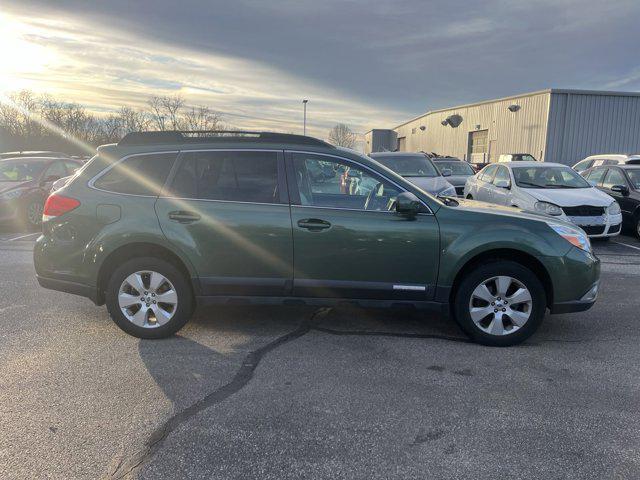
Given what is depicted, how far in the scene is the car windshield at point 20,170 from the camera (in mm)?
10758

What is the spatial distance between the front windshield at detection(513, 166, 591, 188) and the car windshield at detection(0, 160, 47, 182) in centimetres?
1058

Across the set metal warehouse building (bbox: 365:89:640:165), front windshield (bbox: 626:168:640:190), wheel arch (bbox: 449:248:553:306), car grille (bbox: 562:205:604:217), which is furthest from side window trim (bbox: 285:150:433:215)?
metal warehouse building (bbox: 365:89:640:165)

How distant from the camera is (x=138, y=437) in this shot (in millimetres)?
2863

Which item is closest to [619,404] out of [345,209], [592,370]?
[592,370]

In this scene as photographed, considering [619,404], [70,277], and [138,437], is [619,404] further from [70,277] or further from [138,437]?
[70,277]

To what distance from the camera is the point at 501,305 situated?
4.20m

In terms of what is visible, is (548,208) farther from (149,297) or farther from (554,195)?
(149,297)

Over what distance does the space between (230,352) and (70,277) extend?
1615mm

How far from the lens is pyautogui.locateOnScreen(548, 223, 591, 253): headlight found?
4242 millimetres

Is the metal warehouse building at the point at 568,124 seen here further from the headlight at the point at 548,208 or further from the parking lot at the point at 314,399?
the parking lot at the point at 314,399

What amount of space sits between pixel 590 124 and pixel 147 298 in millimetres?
32000

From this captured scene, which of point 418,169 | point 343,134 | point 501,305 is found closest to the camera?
point 501,305

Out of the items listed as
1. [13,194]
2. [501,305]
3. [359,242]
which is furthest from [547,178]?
[13,194]

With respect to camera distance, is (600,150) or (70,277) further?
(600,150)
